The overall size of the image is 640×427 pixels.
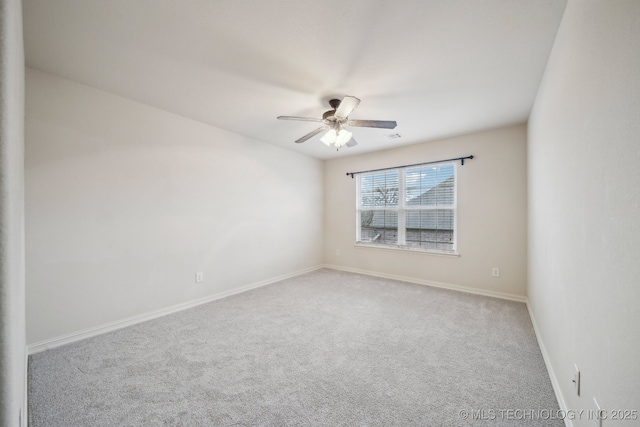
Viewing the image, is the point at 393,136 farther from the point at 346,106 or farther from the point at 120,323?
the point at 120,323

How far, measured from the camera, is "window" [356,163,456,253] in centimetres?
412

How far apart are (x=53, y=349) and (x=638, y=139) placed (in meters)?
3.91

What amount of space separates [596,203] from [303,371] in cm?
202

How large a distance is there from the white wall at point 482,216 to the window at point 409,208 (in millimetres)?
161

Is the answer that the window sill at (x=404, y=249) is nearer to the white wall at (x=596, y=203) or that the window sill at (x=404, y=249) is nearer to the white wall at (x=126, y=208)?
the white wall at (x=126, y=208)

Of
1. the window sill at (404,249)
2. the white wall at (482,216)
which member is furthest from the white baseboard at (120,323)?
the white wall at (482,216)

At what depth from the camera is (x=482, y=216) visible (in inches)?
147

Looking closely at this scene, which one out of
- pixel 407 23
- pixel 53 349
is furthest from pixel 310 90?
pixel 53 349

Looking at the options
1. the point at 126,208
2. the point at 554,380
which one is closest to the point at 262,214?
the point at 126,208

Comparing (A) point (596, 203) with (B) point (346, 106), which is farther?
(B) point (346, 106)

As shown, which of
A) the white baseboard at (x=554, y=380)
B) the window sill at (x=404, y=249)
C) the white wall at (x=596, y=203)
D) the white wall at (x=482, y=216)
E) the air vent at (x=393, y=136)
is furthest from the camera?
the window sill at (x=404, y=249)

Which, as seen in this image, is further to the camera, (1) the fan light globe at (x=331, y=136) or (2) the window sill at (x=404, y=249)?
(2) the window sill at (x=404, y=249)

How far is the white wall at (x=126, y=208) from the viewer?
2.24 meters

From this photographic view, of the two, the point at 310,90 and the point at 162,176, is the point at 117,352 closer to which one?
the point at 162,176
